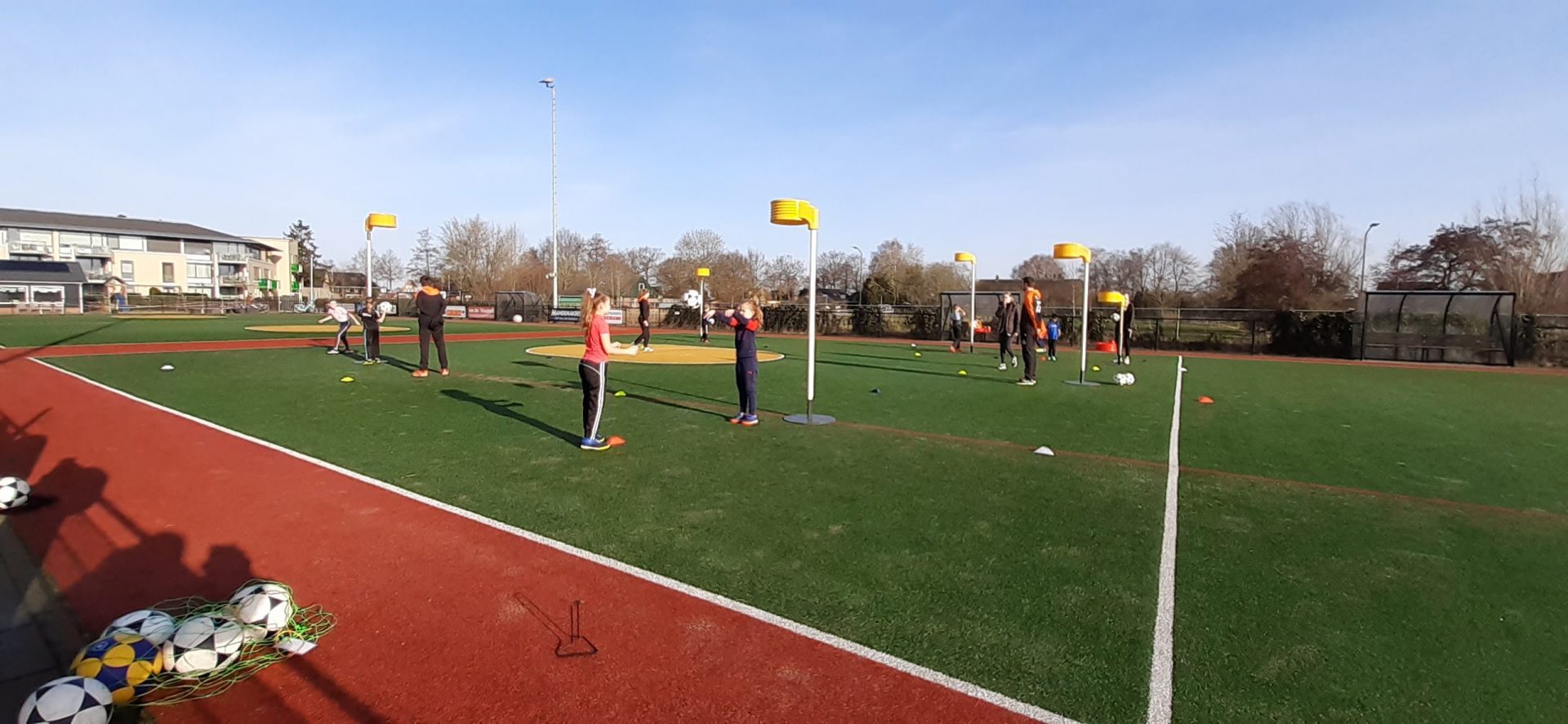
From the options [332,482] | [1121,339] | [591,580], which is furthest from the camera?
[1121,339]

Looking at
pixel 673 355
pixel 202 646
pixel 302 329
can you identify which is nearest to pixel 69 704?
pixel 202 646

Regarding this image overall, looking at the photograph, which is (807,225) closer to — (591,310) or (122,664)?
(591,310)

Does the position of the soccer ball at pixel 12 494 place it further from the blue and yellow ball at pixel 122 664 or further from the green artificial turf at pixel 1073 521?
the blue and yellow ball at pixel 122 664

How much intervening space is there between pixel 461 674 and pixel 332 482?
14.1 feet

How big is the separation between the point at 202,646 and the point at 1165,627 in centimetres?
495

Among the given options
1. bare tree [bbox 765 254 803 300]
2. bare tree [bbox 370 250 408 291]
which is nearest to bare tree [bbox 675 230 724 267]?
bare tree [bbox 765 254 803 300]

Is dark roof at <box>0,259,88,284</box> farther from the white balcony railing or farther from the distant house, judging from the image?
the white balcony railing

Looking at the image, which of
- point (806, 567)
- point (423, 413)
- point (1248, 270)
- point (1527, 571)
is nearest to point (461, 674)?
point (806, 567)

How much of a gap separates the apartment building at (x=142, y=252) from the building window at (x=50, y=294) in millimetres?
18553

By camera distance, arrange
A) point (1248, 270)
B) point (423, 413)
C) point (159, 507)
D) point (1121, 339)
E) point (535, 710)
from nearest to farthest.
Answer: point (535, 710) < point (159, 507) < point (423, 413) < point (1121, 339) < point (1248, 270)

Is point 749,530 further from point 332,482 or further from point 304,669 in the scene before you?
point 332,482

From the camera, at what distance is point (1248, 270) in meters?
43.6

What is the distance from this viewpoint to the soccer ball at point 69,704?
286 cm

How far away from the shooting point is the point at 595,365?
8438 mm
